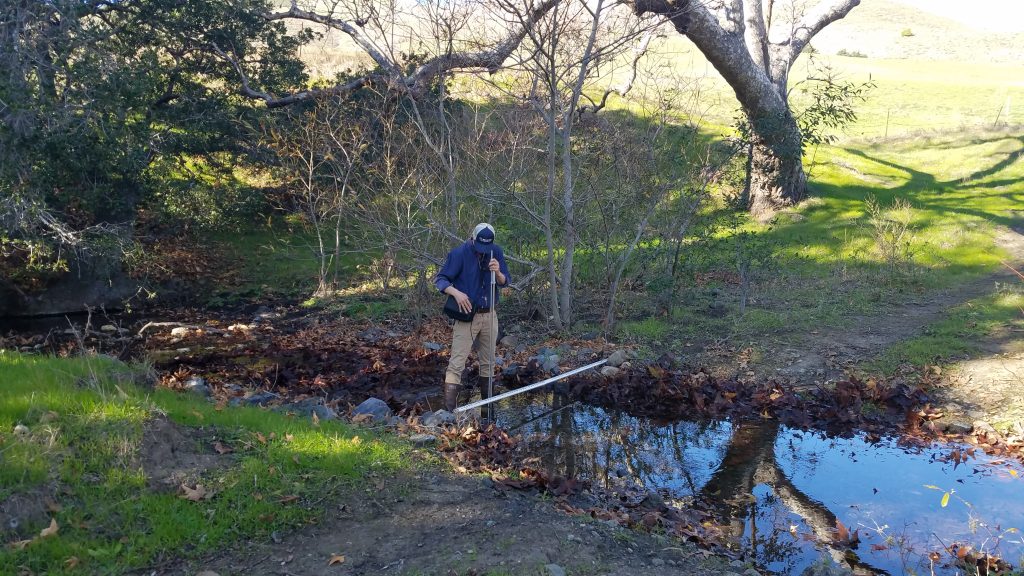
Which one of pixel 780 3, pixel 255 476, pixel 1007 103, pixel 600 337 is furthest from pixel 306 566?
pixel 1007 103

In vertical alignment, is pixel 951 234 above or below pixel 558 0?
below

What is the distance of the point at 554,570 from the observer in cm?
409

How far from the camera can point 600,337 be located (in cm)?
1056

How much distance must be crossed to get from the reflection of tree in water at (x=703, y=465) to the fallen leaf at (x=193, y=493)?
297 cm

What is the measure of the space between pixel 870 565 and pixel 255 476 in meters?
4.21

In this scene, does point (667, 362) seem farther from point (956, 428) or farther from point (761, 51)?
point (761, 51)

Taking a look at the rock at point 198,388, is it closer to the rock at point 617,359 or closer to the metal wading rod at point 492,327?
the metal wading rod at point 492,327

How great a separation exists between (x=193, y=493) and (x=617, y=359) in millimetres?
5766

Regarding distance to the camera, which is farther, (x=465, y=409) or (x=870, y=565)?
(x=465, y=409)

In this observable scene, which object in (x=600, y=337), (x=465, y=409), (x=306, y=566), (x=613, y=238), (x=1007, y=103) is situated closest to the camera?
(x=306, y=566)

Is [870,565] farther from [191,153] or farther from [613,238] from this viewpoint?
[191,153]

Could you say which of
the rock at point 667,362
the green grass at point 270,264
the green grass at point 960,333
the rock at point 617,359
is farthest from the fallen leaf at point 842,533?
the green grass at point 270,264

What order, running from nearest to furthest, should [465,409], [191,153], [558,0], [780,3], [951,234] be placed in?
1. [465,409]
2. [558,0]
3. [951,234]
4. [191,153]
5. [780,3]

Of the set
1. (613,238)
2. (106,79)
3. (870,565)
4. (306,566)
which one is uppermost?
(106,79)
